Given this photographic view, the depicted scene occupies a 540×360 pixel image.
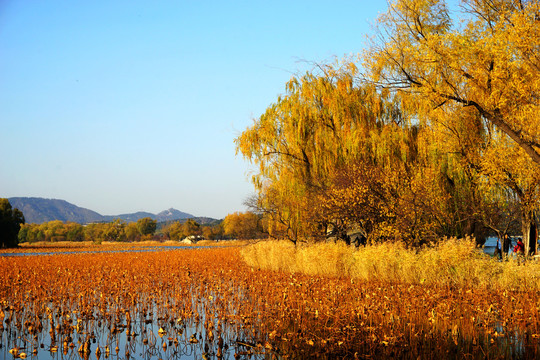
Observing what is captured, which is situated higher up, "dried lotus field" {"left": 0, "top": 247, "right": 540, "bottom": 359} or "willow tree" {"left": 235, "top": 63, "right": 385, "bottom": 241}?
"willow tree" {"left": 235, "top": 63, "right": 385, "bottom": 241}

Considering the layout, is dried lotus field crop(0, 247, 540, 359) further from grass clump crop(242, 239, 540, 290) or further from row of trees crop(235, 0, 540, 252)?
row of trees crop(235, 0, 540, 252)

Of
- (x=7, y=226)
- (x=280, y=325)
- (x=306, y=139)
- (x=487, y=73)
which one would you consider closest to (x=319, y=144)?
(x=306, y=139)

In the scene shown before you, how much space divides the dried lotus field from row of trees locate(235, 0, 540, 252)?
303 inches

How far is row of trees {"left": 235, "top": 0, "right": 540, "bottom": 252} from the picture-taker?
16.0m

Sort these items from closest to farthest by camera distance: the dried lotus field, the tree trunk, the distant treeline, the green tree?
1. the dried lotus field
2. the tree trunk
3. the green tree
4. the distant treeline

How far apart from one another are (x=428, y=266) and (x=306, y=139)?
12.1 m

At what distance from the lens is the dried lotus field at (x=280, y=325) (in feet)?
23.0

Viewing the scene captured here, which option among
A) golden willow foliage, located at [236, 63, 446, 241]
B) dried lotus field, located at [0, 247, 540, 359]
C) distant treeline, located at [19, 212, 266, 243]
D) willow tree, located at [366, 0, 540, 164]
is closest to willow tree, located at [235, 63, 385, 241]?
golden willow foliage, located at [236, 63, 446, 241]

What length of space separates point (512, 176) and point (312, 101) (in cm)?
1052

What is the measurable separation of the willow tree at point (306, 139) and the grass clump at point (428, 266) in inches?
246

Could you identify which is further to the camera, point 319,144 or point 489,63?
point 319,144

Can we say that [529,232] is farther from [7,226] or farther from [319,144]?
[7,226]

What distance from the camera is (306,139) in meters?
24.8

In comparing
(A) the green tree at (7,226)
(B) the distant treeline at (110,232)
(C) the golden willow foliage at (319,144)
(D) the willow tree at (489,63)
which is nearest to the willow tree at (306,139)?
(C) the golden willow foliage at (319,144)
